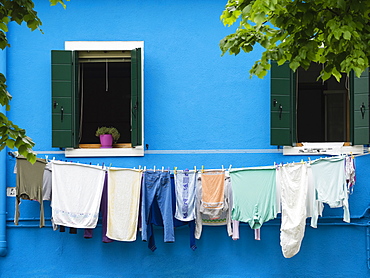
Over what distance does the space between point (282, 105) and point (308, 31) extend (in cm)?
341

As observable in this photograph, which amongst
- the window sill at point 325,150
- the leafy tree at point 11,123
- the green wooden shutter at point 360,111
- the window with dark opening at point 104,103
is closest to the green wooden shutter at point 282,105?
the window sill at point 325,150

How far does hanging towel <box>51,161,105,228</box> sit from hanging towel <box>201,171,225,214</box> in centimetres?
139

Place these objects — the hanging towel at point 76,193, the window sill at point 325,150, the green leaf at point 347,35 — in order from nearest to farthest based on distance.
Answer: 1. the green leaf at point 347,35
2. the hanging towel at point 76,193
3. the window sill at point 325,150

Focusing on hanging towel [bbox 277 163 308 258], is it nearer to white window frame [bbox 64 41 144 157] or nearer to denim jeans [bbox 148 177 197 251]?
denim jeans [bbox 148 177 197 251]

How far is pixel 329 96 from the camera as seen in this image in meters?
14.7

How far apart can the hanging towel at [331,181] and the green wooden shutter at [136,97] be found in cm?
248

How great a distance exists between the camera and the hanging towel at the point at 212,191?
9.20 meters

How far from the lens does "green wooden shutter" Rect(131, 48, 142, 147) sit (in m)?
9.68

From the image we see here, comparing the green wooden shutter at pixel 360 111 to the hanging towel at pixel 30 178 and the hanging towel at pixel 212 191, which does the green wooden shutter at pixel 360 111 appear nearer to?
the hanging towel at pixel 212 191

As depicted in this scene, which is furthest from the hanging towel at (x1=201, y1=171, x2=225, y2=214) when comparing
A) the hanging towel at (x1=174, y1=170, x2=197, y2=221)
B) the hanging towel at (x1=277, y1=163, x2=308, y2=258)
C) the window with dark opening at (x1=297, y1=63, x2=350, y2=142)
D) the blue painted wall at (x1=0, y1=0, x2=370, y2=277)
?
the window with dark opening at (x1=297, y1=63, x2=350, y2=142)

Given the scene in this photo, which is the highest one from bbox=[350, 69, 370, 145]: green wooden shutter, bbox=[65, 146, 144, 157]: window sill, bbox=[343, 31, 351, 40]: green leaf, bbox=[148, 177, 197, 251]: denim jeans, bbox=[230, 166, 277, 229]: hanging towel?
bbox=[343, 31, 351, 40]: green leaf

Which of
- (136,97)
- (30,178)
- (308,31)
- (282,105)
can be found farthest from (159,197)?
(308,31)

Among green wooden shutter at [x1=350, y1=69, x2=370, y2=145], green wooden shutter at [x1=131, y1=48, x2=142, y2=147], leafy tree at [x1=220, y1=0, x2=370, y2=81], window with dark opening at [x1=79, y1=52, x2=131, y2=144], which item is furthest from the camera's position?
Result: window with dark opening at [x1=79, y1=52, x2=131, y2=144]

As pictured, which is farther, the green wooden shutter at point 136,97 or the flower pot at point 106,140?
the flower pot at point 106,140
